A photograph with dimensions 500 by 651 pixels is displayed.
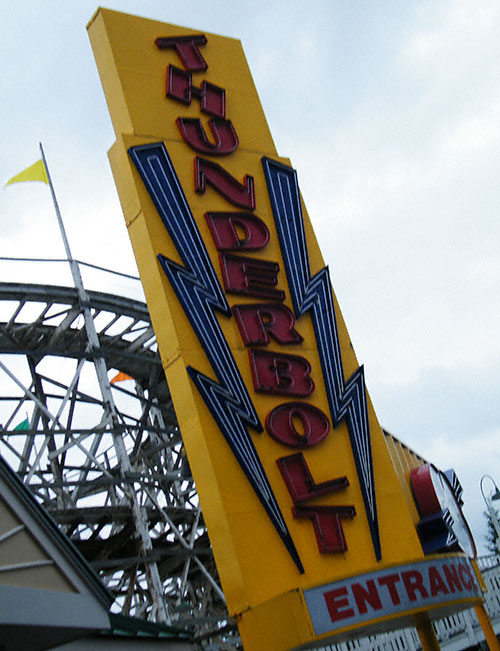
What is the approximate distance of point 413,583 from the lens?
11.3m

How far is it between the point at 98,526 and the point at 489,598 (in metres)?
10.2

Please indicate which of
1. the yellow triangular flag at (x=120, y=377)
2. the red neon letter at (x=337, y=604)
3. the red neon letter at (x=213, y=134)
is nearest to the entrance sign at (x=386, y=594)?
the red neon letter at (x=337, y=604)

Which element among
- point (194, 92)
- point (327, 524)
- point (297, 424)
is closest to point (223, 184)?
point (194, 92)

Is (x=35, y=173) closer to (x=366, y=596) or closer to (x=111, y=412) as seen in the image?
(x=111, y=412)

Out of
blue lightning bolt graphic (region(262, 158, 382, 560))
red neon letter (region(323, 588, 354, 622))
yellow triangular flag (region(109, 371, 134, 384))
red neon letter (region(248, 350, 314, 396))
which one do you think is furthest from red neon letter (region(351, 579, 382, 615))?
yellow triangular flag (region(109, 371, 134, 384))

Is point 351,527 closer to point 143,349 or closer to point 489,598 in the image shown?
point 489,598

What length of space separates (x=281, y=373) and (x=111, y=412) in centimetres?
886

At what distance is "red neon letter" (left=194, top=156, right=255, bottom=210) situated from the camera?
1446 centimetres

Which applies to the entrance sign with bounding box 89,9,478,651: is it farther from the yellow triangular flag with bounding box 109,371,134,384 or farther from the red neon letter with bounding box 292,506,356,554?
the yellow triangular flag with bounding box 109,371,134,384

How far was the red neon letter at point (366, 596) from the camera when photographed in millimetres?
10797

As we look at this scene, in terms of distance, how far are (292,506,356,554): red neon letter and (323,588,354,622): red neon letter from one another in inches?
47.9

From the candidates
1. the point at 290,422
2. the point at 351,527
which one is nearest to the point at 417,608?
the point at 351,527

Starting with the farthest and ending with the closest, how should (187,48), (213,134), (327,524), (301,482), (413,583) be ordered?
(187,48) < (213,134) < (301,482) < (327,524) < (413,583)

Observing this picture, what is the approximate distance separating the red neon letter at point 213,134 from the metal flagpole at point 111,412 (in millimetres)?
8090
